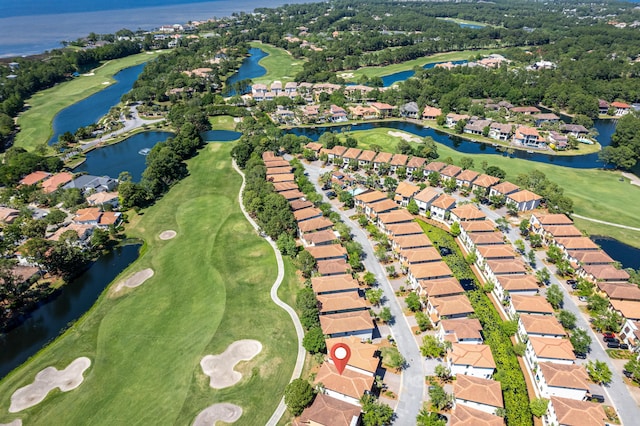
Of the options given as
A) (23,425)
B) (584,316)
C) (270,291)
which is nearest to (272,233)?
(270,291)

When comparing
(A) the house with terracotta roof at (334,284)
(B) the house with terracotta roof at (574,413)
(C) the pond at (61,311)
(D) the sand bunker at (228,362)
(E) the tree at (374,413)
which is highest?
(A) the house with terracotta roof at (334,284)

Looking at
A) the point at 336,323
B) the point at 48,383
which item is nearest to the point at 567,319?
the point at 336,323

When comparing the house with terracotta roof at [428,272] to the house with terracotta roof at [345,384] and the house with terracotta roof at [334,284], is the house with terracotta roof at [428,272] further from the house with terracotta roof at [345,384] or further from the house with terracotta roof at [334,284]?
the house with terracotta roof at [345,384]

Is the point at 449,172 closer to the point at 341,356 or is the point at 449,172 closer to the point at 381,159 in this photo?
the point at 381,159

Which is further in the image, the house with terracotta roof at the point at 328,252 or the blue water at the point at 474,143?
the blue water at the point at 474,143

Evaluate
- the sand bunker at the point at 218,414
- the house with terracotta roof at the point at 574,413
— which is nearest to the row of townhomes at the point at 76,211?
the sand bunker at the point at 218,414

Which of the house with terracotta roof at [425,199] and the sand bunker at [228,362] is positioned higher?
the house with terracotta roof at [425,199]

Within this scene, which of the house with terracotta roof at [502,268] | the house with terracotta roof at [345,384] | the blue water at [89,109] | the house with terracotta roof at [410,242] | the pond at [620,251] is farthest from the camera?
the blue water at [89,109]

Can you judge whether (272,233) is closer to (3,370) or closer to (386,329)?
(386,329)

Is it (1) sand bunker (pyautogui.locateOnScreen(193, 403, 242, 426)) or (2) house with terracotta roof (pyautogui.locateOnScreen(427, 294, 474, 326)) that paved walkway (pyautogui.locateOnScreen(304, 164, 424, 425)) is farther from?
(1) sand bunker (pyautogui.locateOnScreen(193, 403, 242, 426))

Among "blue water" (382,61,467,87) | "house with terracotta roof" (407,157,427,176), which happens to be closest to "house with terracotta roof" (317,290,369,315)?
"house with terracotta roof" (407,157,427,176)
